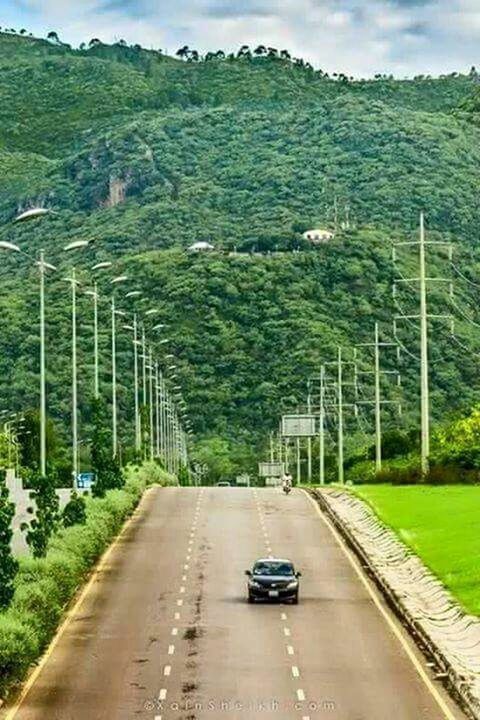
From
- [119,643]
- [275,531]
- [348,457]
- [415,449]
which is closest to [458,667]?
[119,643]

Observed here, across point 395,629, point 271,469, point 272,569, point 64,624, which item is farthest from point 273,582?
point 271,469

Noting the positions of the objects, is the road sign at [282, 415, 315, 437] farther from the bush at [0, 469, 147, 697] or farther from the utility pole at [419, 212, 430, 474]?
the bush at [0, 469, 147, 697]

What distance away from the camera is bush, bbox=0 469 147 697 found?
140 ft

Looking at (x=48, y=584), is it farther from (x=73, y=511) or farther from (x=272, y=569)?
(x=73, y=511)

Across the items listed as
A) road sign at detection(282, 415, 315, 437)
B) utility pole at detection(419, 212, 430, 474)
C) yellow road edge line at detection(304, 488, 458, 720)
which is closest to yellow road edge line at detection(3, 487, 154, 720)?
yellow road edge line at detection(304, 488, 458, 720)

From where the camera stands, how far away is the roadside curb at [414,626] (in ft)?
133

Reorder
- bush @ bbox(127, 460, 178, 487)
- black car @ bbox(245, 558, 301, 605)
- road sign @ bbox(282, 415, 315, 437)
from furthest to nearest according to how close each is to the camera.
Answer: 1. road sign @ bbox(282, 415, 315, 437)
2. bush @ bbox(127, 460, 178, 487)
3. black car @ bbox(245, 558, 301, 605)

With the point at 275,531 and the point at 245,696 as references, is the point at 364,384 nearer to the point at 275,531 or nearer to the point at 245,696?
the point at 275,531

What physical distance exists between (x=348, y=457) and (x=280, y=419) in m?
14.2

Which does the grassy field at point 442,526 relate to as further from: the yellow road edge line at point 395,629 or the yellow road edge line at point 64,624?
the yellow road edge line at point 64,624

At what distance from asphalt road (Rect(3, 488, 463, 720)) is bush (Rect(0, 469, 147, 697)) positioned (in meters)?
0.71

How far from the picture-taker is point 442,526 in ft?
238

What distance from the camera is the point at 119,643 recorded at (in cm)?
5075

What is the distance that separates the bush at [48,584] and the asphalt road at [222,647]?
27.8 inches
